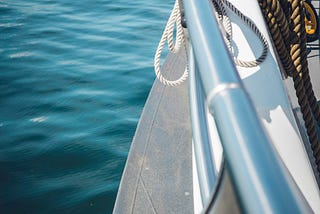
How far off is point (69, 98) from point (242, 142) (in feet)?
11.1

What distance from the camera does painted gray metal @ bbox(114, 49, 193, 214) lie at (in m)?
1.57

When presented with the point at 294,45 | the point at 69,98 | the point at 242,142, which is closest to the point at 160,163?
the point at 294,45

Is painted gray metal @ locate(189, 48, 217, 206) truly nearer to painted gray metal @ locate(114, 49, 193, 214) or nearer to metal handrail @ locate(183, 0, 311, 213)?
metal handrail @ locate(183, 0, 311, 213)

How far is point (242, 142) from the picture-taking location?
0.44 metres

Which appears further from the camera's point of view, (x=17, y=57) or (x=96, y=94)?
(x=17, y=57)

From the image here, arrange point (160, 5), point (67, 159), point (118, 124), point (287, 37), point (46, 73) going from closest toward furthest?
point (287, 37), point (67, 159), point (118, 124), point (46, 73), point (160, 5)

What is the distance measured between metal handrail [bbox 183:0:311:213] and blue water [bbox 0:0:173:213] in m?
2.02

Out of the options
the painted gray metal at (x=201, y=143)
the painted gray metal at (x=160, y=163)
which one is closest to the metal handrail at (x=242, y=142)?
the painted gray metal at (x=201, y=143)

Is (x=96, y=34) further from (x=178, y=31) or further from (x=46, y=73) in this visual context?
(x=178, y=31)

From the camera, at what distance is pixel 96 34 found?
17.3 ft

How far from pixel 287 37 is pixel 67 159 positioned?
6.61ft

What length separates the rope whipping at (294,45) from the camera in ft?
4.26

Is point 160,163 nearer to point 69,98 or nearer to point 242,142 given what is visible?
point 242,142

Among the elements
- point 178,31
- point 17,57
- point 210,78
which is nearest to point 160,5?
point 17,57
